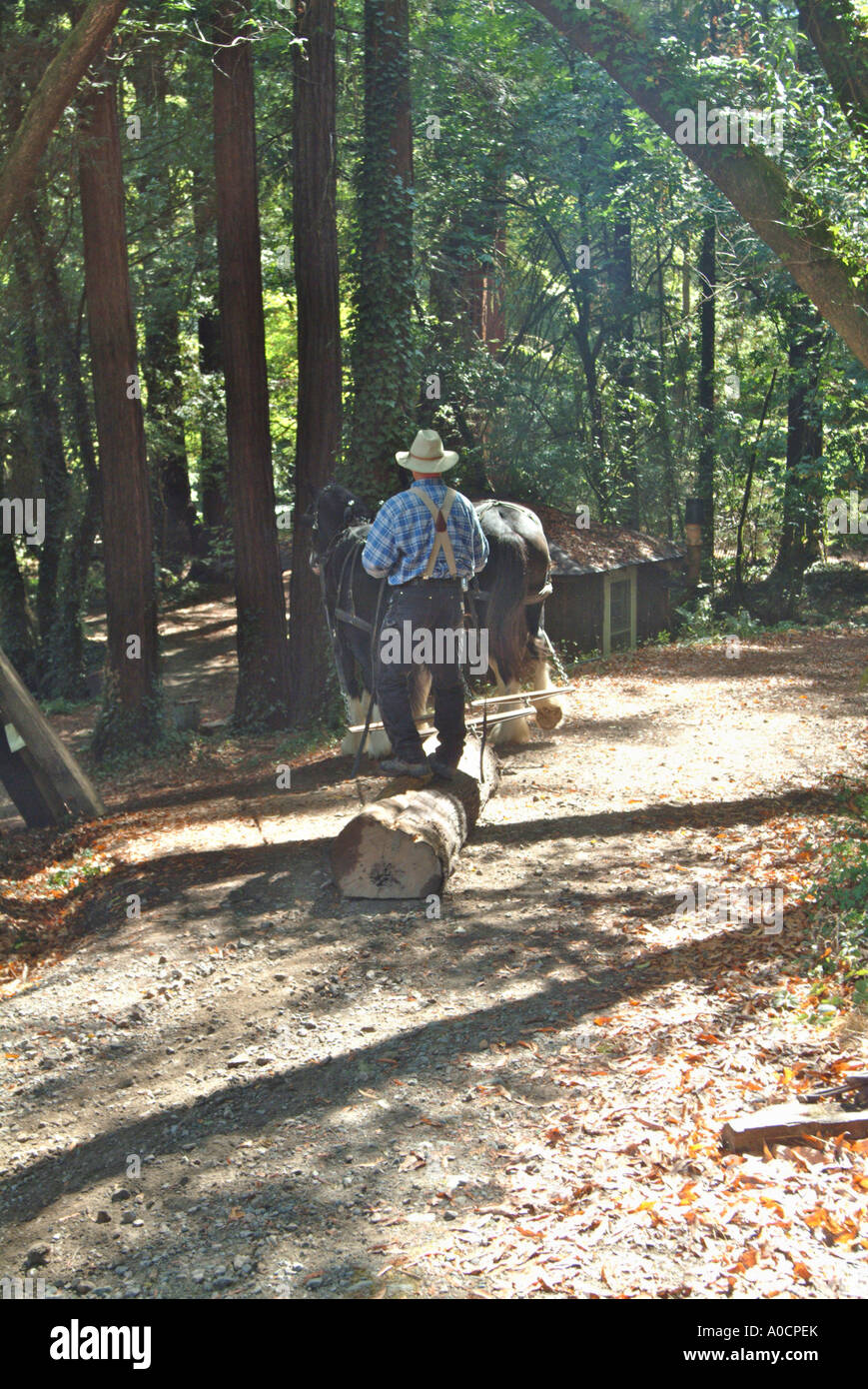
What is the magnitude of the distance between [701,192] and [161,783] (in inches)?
500

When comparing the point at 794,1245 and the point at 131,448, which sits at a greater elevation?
the point at 131,448

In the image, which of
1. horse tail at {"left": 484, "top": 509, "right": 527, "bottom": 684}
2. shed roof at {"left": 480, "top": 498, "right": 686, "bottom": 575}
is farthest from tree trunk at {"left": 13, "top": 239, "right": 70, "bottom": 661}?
horse tail at {"left": 484, "top": 509, "right": 527, "bottom": 684}

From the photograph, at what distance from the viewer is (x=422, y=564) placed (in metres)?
7.79

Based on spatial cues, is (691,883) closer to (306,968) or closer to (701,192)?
(306,968)

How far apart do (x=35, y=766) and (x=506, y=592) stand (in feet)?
14.7

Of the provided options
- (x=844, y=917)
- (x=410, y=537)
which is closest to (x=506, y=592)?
(x=410, y=537)

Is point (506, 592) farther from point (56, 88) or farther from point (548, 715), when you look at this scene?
point (56, 88)

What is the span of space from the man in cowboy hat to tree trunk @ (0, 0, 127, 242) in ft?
12.4

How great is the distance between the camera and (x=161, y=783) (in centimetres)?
1296

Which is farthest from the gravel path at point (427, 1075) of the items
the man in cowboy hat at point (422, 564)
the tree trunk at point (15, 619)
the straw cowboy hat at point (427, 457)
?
the tree trunk at point (15, 619)

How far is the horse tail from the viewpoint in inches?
409

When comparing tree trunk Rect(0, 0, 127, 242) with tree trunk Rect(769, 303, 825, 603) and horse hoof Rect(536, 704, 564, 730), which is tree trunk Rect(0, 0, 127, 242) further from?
tree trunk Rect(769, 303, 825, 603)

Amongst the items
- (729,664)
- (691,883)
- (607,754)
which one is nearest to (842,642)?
(729,664)

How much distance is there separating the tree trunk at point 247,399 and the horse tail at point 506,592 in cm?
477
